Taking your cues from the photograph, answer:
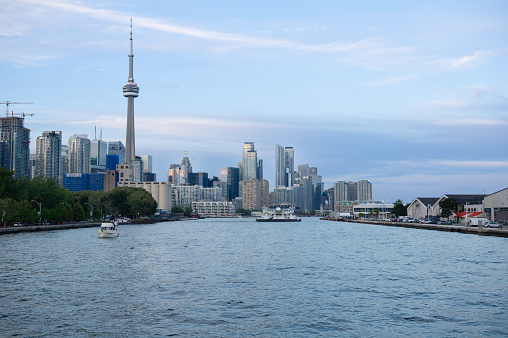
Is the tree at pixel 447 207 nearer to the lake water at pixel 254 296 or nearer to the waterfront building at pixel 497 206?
the waterfront building at pixel 497 206

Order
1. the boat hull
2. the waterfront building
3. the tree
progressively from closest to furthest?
1. the boat hull
2. the waterfront building
3. the tree

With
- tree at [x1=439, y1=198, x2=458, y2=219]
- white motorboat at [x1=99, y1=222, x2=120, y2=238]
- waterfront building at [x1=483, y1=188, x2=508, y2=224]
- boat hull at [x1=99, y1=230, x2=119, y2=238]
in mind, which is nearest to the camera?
boat hull at [x1=99, y1=230, x2=119, y2=238]

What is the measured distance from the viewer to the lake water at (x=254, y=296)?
107ft

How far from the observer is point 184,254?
266 feet

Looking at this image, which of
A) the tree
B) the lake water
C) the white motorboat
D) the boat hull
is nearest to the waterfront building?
the tree

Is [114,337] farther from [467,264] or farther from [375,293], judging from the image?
[467,264]

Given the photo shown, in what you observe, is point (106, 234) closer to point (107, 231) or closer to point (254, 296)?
point (107, 231)

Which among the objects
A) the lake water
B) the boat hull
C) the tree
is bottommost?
the lake water

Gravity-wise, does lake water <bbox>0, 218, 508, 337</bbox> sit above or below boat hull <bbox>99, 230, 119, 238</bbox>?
below

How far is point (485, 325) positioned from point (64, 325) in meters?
25.7

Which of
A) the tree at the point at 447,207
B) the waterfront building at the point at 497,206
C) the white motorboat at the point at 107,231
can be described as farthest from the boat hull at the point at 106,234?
the tree at the point at 447,207

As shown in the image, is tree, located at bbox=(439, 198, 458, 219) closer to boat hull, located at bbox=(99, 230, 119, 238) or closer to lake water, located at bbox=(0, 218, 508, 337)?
boat hull, located at bbox=(99, 230, 119, 238)

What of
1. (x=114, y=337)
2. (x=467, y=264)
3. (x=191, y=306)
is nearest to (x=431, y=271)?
(x=467, y=264)

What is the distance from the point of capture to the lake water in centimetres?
3256
